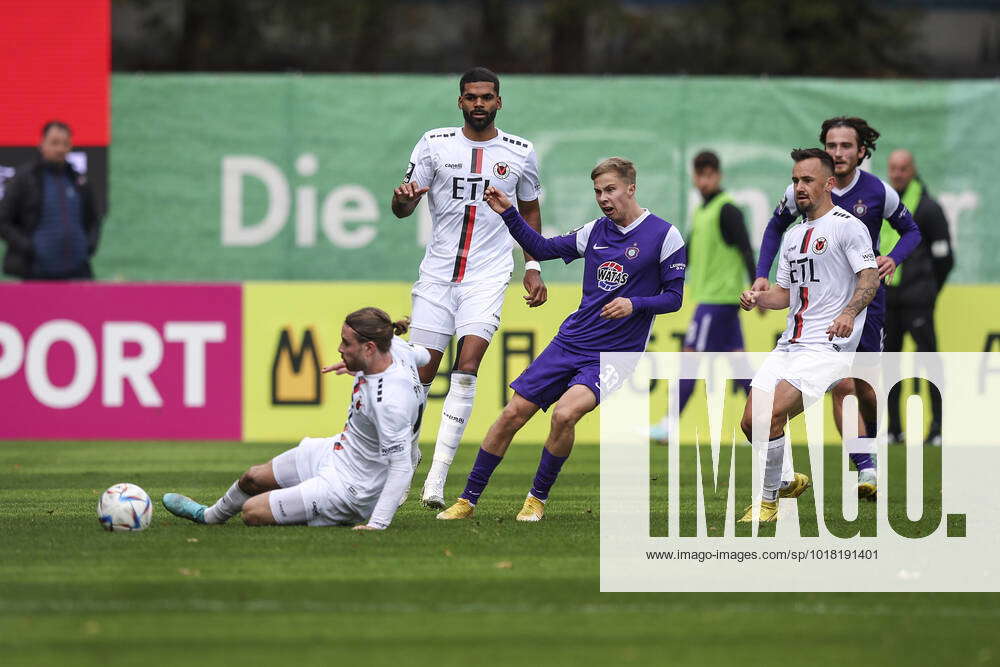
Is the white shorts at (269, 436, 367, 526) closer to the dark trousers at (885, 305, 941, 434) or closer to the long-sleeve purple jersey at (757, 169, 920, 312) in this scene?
the long-sleeve purple jersey at (757, 169, 920, 312)

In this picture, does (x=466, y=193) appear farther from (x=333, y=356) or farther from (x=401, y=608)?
(x=333, y=356)

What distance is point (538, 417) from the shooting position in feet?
47.7

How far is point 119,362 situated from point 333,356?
5.65 feet

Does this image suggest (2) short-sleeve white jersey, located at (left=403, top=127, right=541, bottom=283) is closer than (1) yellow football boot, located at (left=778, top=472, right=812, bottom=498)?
No

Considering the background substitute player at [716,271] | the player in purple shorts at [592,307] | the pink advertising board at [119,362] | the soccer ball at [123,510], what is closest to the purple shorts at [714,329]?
the background substitute player at [716,271]

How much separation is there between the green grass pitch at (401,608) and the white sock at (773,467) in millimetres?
929

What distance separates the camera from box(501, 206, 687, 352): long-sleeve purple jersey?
8766 mm

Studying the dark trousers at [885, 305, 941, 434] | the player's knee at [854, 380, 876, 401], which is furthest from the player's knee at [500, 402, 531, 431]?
the dark trousers at [885, 305, 941, 434]

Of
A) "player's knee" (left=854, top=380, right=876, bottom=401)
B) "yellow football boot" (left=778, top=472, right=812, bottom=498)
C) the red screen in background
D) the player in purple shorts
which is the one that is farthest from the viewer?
the red screen in background

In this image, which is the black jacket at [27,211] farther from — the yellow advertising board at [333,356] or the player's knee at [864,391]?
the player's knee at [864,391]

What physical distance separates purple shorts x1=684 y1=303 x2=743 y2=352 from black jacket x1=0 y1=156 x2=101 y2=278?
17.2 ft

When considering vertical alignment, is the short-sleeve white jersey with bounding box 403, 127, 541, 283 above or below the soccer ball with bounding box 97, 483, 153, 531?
above

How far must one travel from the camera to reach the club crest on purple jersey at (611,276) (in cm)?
880

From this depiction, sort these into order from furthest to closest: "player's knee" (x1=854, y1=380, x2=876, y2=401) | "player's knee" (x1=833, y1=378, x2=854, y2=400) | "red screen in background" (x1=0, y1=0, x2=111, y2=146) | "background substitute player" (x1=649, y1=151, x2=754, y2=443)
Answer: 1. "red screen in background" (x1=0, y1=0, x2=111, y2=146)
2. "background substitute player" (x1=649, y1=151, x2=754, y2=443)
3. "player's knee" (x1=854, y1=380, x2=876, y2=401)
4. "player's knee" (x1=833, y1=378, x2=854, y2=400)
